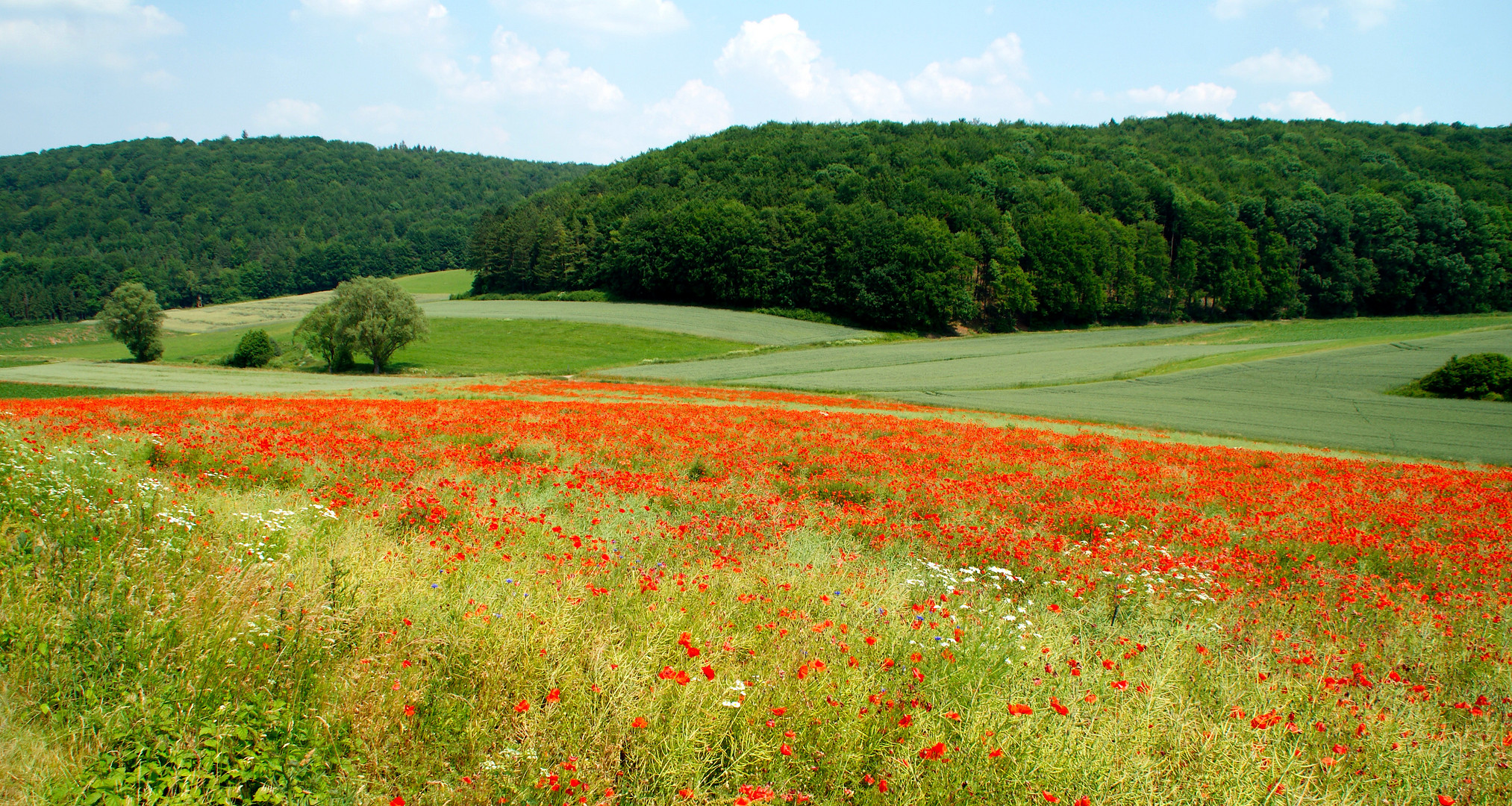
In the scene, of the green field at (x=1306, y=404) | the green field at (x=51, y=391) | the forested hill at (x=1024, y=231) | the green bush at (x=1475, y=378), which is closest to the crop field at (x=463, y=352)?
the green field at (x=51, y=391)

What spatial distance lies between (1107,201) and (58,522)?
357 feet

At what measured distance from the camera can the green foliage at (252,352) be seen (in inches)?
2269

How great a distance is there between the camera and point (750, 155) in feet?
364

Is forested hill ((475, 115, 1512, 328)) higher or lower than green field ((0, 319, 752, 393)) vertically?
higher

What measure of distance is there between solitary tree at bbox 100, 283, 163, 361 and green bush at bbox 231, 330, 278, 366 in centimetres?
927

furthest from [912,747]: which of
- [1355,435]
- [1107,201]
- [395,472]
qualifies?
[1107,201]

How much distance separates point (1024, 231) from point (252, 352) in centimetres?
8016

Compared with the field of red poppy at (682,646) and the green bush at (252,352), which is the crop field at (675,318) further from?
the field of red poppy at (682,646)

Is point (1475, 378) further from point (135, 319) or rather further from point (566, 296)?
point (135, 319)

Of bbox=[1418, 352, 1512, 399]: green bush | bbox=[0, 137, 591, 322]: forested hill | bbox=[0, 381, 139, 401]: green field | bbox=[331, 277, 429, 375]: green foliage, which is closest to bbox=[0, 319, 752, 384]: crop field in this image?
bbox=[331, 277, 429, 375]: green foliage

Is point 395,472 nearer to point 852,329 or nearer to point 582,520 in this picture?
point 582,520

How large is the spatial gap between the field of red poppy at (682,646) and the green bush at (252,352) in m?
57.0

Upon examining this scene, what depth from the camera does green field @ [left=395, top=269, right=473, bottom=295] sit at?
120500 mm

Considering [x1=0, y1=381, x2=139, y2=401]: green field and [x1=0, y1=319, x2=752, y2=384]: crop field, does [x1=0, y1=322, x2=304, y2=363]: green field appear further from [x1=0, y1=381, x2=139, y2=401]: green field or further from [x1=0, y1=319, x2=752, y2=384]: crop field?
[x1=0, y1=381, x2=139, y2=401]: green field
